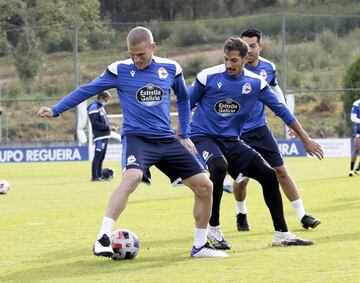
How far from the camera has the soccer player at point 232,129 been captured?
10383mm

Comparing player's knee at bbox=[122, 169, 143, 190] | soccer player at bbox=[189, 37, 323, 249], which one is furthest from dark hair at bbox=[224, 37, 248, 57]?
player's knee at bbox=[122, 169, 143, 190]

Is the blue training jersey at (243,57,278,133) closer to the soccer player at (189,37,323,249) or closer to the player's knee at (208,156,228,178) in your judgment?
the soccer player at (189,37,323,249)

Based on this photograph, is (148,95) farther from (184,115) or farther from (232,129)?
(232,129)

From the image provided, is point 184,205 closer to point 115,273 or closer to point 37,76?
point 115,273

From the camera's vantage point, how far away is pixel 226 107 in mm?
10523

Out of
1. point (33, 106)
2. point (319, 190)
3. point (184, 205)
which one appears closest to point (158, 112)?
point (184, 205)

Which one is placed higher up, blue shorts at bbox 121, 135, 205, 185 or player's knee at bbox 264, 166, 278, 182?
blue shorts at bbox 121, 135, 205, 185

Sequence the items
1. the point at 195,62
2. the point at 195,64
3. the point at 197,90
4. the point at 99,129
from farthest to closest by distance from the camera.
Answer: the point at 195,64
the point at 195,62
the point at 99,129
the point at 197,90

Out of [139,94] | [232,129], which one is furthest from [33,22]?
[139,94]

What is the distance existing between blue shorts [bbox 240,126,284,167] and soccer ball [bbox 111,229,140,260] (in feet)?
8.87

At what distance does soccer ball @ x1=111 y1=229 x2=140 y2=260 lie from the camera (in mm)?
9656

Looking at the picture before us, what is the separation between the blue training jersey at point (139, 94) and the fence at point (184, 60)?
32844 mm

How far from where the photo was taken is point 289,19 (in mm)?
49812

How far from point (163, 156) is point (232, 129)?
131 centimetres
